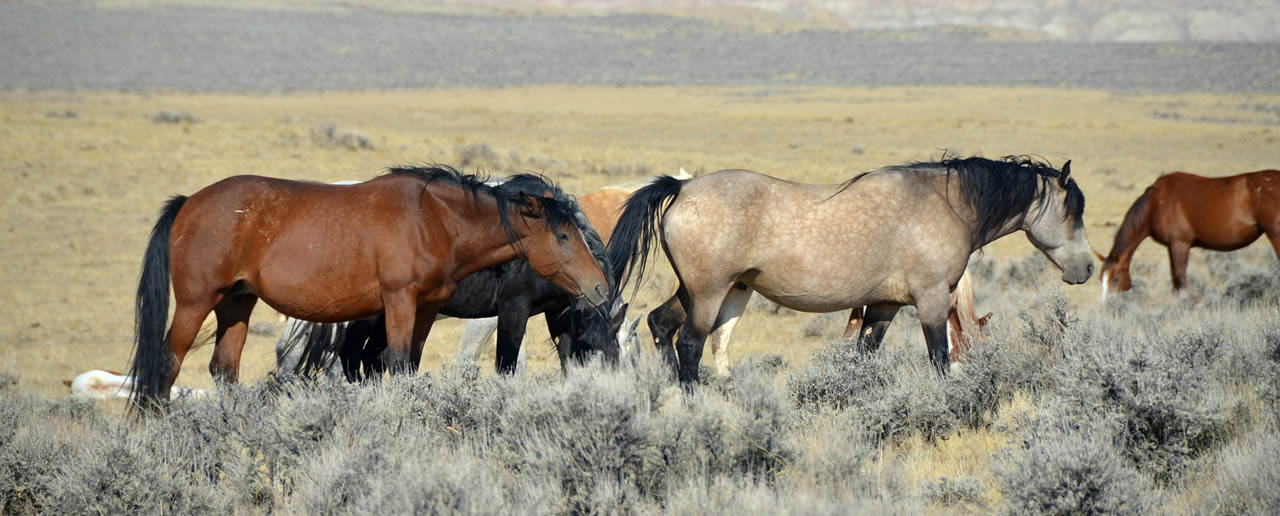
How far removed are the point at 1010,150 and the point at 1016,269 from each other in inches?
625

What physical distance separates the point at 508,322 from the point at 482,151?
17.8m

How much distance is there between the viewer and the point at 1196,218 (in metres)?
11.3

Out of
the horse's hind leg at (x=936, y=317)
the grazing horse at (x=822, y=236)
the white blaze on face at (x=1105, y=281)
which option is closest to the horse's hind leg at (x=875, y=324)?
the grazing horse at (x=822, y=236)

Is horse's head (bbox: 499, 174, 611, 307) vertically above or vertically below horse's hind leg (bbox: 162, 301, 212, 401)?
above

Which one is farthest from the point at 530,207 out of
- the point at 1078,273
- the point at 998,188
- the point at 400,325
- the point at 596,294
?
the point at 1078,273

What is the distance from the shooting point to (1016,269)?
530 inches

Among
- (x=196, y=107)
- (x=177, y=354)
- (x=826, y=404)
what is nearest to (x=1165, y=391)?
(x=826, y=404)

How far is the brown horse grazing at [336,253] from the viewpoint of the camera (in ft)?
19.2

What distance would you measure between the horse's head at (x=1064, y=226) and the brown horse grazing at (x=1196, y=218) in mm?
4679

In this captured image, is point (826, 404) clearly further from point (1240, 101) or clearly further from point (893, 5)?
point (893, 5)

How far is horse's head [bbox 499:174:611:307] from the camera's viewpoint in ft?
20.2

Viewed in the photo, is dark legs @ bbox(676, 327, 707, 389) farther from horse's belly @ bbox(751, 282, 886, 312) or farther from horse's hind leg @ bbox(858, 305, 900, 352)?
horse's hind leg @ bbox(858, 305, 900, 352)

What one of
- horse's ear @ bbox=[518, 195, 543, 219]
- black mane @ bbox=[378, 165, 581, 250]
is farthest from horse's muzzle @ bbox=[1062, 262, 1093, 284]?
horse's ear @ bbox=[518, 195, 543, 219]

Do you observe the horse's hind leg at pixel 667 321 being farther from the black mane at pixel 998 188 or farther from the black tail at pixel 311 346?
the black tail at pixel 311 346
